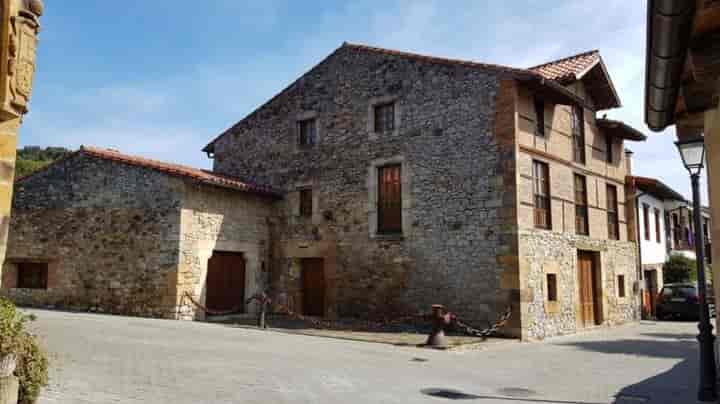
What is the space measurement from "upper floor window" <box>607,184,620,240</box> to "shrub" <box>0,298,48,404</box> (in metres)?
15.7

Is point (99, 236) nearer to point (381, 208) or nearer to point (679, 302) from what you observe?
point (381, 208)

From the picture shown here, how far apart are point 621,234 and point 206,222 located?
1225 cm

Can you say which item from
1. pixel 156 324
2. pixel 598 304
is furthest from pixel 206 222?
pixel 598 304

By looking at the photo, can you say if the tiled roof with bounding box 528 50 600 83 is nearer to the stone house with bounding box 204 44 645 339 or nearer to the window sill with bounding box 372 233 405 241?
the stone house with bounding box 204 44 645 339

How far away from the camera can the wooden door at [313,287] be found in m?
15.4

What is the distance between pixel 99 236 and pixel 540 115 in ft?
38.7

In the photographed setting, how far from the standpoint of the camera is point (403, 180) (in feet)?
45.9

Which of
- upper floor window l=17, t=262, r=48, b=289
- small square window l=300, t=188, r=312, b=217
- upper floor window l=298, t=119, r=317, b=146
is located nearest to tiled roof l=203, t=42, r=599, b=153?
upper floor window l=298, t=119, r=317, b=146

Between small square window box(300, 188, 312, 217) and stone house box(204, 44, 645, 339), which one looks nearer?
stone house box(204, 44, 645, 339)

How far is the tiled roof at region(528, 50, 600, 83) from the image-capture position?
13.4 m

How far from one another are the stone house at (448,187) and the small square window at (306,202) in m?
0.04

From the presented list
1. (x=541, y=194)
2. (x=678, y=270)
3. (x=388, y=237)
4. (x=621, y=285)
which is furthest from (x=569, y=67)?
(x=678, y=270)

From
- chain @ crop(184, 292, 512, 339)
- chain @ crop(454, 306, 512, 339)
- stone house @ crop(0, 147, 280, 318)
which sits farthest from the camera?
stone house @ crop(0, 147, 280, 318)

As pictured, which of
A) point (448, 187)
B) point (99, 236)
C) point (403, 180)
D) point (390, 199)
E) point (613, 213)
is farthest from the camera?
point (613, 213)
